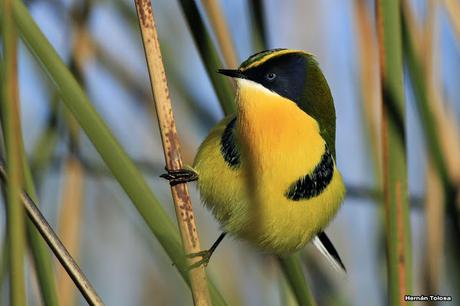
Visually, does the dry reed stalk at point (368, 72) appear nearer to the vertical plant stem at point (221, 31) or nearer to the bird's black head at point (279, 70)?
the bird's black head at point (279, 70)

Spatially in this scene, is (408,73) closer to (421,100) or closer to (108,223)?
(421,100)

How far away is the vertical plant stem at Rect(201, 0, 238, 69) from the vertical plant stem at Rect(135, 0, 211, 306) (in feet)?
1.16

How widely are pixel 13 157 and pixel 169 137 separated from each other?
25cm

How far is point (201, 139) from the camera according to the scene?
5.55 feet

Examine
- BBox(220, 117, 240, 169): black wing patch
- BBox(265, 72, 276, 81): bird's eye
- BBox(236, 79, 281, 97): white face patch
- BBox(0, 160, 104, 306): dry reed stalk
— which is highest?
BBox(265, 72, 276, 81): bird's eye

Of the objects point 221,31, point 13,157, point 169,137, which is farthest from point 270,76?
Result: point 13,157

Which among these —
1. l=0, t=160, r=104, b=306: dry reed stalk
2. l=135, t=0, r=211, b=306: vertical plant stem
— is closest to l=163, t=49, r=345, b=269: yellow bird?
l=135, t=0, r=211, b=306: vertical plant stem

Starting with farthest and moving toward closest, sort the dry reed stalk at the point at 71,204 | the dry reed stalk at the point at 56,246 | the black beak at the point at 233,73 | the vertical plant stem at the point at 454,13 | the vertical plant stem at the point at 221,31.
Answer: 1. the dry reed stalk at the point at 71,204
2. the vertical plant stem at the point at 454,13
3. the vertical plant stem at the point at 221,31
4. the black beak at the point at 233,73
5. the dry reed stalk at the point at 56,246

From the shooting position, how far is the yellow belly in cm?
126

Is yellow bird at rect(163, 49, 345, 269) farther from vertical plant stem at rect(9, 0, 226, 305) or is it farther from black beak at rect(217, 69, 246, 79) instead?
vertical plant stem at rect(9, 0, 226, 305)

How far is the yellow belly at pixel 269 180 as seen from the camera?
4.13 feet

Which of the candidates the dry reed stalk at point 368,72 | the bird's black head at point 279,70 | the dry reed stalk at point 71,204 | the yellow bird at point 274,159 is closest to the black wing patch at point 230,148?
the yellow bird at point 274,159

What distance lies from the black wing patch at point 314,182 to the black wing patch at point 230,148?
12 cm

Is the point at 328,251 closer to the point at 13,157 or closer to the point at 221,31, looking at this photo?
the point at 221,31
